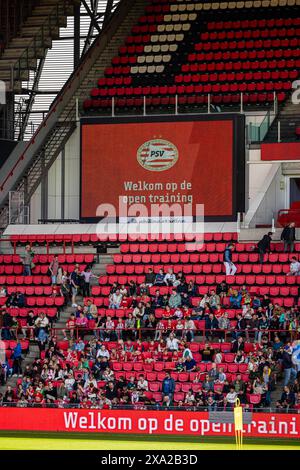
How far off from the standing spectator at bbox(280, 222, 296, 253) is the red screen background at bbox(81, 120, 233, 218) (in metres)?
3.57

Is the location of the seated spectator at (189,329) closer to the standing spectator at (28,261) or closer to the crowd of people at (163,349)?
the crowd of people at (163,349)

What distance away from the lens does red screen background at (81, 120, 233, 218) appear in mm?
44250

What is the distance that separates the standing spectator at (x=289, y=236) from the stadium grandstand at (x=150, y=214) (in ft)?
0.25

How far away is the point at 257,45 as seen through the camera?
5097cm

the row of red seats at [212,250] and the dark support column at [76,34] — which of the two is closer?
the row of red seats at [212,250]

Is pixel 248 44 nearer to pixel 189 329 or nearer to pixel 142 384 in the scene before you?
pixel 189 329

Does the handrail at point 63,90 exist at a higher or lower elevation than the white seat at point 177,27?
lower

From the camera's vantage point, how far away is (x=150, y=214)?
44.8 meters

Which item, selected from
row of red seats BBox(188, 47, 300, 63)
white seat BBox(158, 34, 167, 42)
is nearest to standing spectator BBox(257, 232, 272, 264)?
row of red seats BBox(188, 47, 300, 63)

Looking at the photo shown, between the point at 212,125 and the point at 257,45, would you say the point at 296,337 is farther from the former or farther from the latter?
the point at 257,45

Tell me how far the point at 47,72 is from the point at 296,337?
24654 millimetres

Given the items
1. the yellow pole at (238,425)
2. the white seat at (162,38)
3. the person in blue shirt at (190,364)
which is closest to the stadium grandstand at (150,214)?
the person in blue shirt at (190,364)

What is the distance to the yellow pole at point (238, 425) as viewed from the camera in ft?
91.6
